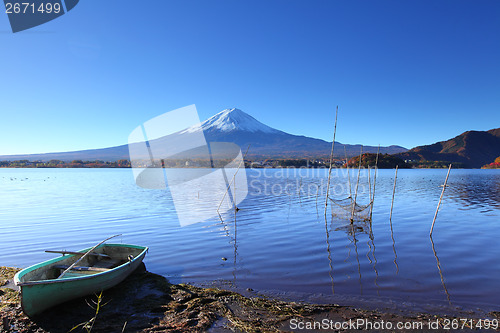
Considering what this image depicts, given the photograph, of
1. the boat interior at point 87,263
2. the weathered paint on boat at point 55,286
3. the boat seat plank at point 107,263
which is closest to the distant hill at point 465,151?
the boat interior at point 87,263

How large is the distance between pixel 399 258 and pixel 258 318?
595 cm

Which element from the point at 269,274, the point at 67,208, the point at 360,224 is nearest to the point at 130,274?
the point at 269,274

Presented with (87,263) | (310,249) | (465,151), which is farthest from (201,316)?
(465,151)

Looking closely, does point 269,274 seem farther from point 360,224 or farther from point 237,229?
point 360,224

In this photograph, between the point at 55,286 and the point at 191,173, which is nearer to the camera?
the point at 55,286

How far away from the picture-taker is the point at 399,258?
358 inches

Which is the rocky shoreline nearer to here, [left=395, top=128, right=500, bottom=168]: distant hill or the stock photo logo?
the stock photo logo

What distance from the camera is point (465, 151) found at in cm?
17050

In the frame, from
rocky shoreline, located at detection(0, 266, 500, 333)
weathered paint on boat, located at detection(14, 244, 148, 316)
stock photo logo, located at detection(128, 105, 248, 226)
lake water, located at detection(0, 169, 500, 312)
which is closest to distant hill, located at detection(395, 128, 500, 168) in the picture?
stock photo logo, located at detection(128, 105, 248, 226)

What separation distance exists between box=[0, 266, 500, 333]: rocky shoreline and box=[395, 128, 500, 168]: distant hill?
161m

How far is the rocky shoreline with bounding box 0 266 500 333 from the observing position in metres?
4.97

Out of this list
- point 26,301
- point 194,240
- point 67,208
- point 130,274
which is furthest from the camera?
point 67,208

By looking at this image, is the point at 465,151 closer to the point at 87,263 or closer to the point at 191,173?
the point at 191,173

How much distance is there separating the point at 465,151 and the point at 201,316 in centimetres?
21007
